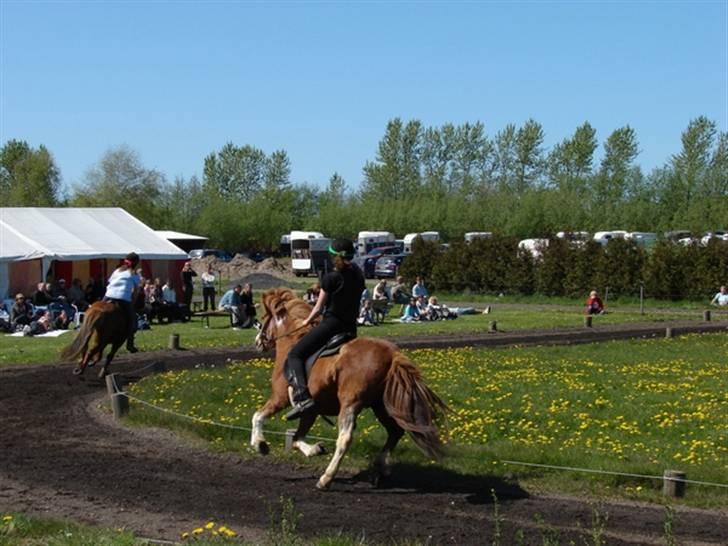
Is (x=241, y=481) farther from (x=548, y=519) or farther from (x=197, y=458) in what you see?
(x=548, y=519)

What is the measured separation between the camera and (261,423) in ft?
42.6

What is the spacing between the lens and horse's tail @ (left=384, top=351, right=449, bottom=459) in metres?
Answer: 11.7

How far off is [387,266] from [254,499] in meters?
62.0

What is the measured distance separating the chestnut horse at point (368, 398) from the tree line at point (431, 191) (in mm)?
74676

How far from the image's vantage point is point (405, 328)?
120 feet

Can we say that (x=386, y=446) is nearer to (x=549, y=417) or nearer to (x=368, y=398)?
(x=368, y=398)

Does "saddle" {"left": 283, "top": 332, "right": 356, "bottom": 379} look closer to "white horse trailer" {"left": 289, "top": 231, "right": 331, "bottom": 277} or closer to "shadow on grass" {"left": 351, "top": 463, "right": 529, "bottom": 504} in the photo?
"shadow on grass" {"left": 351, "top": 463, "right": 529, "bottom": 504}

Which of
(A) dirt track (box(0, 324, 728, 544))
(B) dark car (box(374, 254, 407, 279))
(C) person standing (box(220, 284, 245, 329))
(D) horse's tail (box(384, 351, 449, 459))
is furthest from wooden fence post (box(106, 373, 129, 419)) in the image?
(B) dark car (box(374, 254, 407, 279))

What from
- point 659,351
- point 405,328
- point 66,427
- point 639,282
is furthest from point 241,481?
point 639,282

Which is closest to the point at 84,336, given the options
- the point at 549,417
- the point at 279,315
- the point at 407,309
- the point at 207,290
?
the point at 279,315

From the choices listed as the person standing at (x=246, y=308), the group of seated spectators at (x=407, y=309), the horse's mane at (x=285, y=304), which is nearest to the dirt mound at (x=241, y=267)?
the group of seated spectators at (x=407, y=309)

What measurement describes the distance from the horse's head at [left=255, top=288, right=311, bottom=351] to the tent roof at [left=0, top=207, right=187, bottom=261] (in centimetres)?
2514

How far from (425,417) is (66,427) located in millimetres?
6454

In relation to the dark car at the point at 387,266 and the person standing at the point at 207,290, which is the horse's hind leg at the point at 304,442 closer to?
the person standing at the point at 207,290
